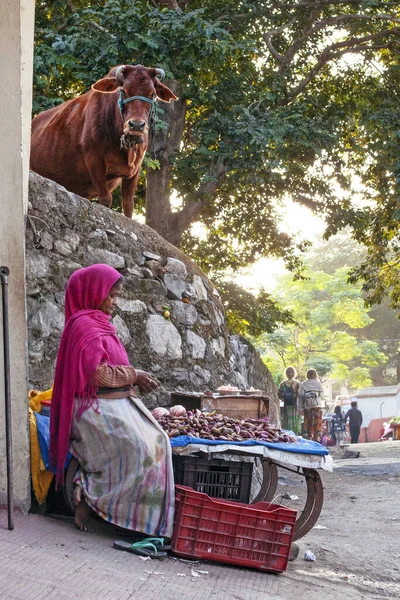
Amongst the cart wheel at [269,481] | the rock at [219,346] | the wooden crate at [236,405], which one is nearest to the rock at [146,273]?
the rock at [219,346]

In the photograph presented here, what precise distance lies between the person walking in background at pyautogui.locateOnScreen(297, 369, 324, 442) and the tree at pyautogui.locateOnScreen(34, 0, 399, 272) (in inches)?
124

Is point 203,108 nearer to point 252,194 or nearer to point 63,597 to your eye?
point 252,194

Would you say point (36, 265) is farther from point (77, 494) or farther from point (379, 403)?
point (379, 403)

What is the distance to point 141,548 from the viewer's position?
4.96 m

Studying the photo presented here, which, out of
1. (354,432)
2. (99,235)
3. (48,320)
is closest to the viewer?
(48,320)

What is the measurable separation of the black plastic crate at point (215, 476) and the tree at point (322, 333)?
37.8m

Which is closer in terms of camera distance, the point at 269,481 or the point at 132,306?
the point at 269,481

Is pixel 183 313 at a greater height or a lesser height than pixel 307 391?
greater

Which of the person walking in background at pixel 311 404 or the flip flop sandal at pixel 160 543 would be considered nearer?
the flip flop sandal at pixel 160 543

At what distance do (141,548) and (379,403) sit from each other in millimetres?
35078

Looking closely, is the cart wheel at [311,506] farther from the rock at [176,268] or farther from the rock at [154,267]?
the rock at [176,268]

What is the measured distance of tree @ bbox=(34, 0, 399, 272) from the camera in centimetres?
1106

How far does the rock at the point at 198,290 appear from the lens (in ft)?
30.7

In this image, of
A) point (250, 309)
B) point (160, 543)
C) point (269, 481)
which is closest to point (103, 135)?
point (269, 481)
